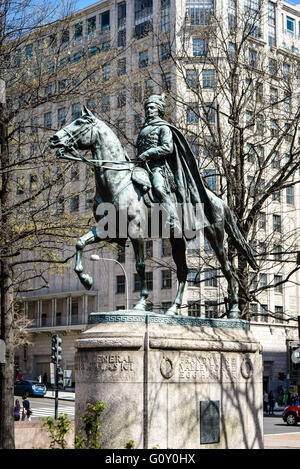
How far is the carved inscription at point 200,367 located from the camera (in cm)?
1015

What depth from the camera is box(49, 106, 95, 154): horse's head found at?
10.5m

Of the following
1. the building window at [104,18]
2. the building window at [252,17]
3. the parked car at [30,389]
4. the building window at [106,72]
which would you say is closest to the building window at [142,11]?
the building window at [104,18]

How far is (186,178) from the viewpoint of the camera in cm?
1145

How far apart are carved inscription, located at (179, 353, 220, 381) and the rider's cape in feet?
7.13

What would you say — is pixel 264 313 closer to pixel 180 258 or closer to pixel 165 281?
pixel 180 258

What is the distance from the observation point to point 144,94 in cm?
2206

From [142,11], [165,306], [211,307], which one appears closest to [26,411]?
[165,306]

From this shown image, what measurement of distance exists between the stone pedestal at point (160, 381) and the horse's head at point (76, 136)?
2.61 m

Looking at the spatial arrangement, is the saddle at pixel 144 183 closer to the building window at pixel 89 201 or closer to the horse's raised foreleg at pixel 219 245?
the horse's raised foreleg at pixel 219 245

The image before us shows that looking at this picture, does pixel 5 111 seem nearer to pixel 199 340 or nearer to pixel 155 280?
pixel 199 340

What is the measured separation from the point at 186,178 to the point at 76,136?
202 cm

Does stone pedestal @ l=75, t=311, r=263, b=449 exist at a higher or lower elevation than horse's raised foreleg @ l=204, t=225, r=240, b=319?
lower

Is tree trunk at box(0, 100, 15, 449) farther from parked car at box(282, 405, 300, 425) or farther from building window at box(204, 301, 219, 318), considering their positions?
parked car at box(282, 405, 300, 425)

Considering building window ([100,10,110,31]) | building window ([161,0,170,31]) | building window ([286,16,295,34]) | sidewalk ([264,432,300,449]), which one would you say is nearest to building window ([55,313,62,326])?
building window ([100,10,110,31])
